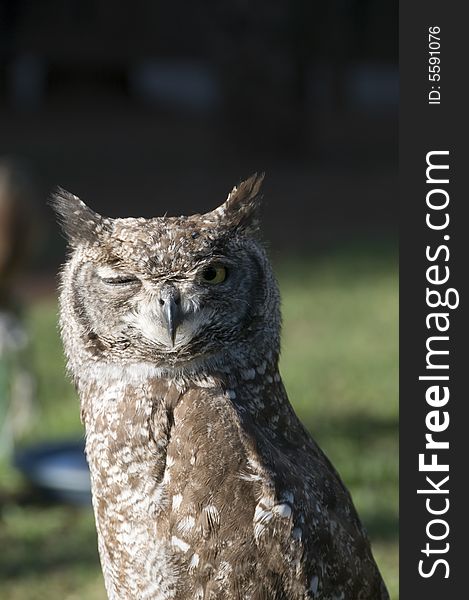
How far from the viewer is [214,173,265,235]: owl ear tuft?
2.96 metres

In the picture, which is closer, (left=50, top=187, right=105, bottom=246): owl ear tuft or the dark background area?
(left=50, top=187, right=105, bottom=246): owl ear tuft

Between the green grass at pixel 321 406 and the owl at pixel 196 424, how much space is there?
1.85 metres

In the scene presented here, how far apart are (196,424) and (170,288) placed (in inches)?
14.8

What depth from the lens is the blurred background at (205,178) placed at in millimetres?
6074

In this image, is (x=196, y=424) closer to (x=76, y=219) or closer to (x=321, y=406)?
(x=76, y=219)

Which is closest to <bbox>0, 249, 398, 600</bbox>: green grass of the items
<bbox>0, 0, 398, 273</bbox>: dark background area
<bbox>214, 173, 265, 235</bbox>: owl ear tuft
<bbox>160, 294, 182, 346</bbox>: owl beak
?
<bbox>0, 0, 398, 273</bbox>: dark background area

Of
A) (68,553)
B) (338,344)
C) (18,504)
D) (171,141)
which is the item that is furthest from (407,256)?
(171,141)

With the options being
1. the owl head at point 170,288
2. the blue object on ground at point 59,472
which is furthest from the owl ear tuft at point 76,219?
the blue object on ground at point 59,472

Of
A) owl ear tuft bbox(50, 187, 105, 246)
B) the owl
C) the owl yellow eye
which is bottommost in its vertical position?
the owl

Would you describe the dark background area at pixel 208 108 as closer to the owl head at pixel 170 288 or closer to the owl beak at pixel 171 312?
the owl head at pixel 170 288

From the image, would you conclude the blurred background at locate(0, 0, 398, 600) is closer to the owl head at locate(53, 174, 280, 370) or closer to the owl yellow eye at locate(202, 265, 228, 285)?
the owl head at locate(53, 174, 280, 370)

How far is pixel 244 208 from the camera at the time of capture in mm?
2998

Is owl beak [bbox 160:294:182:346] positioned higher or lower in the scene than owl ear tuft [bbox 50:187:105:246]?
lower

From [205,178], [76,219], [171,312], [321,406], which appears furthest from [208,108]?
[171,312]
